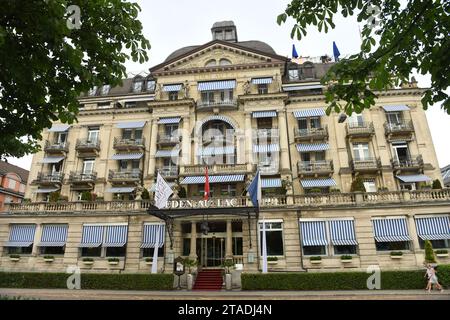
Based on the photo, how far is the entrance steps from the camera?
854 inches

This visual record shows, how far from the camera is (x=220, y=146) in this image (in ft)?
103

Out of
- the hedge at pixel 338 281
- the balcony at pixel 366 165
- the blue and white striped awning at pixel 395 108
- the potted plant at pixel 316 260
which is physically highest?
the blue and white striped awning at pixel 395 108

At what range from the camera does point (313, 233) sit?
82.0ft

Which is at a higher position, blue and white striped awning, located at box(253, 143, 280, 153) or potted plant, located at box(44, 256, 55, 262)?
blue and white striped awning, located at box(253, 143, 280, 153)

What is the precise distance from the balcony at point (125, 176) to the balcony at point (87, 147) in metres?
3.35

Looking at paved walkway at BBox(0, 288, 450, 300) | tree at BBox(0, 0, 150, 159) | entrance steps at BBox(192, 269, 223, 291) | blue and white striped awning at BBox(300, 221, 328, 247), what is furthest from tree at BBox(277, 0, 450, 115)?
blue and white striped awning at BBox(300, 221, 328, 247)

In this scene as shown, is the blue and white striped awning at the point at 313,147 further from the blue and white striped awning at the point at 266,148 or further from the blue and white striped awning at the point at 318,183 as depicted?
the blue and white striped awning at the point at 318,183

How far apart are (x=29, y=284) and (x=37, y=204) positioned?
870 cm

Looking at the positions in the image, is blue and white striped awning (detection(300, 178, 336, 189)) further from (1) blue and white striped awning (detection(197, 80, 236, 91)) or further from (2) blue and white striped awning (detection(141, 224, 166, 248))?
(2) blue and white striped awning (detection(141, 224, 166, 248))

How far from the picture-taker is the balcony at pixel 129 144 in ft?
106

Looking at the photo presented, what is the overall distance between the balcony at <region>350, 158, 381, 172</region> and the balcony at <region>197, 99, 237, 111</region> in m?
13.3

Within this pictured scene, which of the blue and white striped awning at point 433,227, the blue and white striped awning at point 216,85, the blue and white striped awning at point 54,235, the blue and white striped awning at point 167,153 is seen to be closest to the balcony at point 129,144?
the blue and white striped awning at point 167,153
